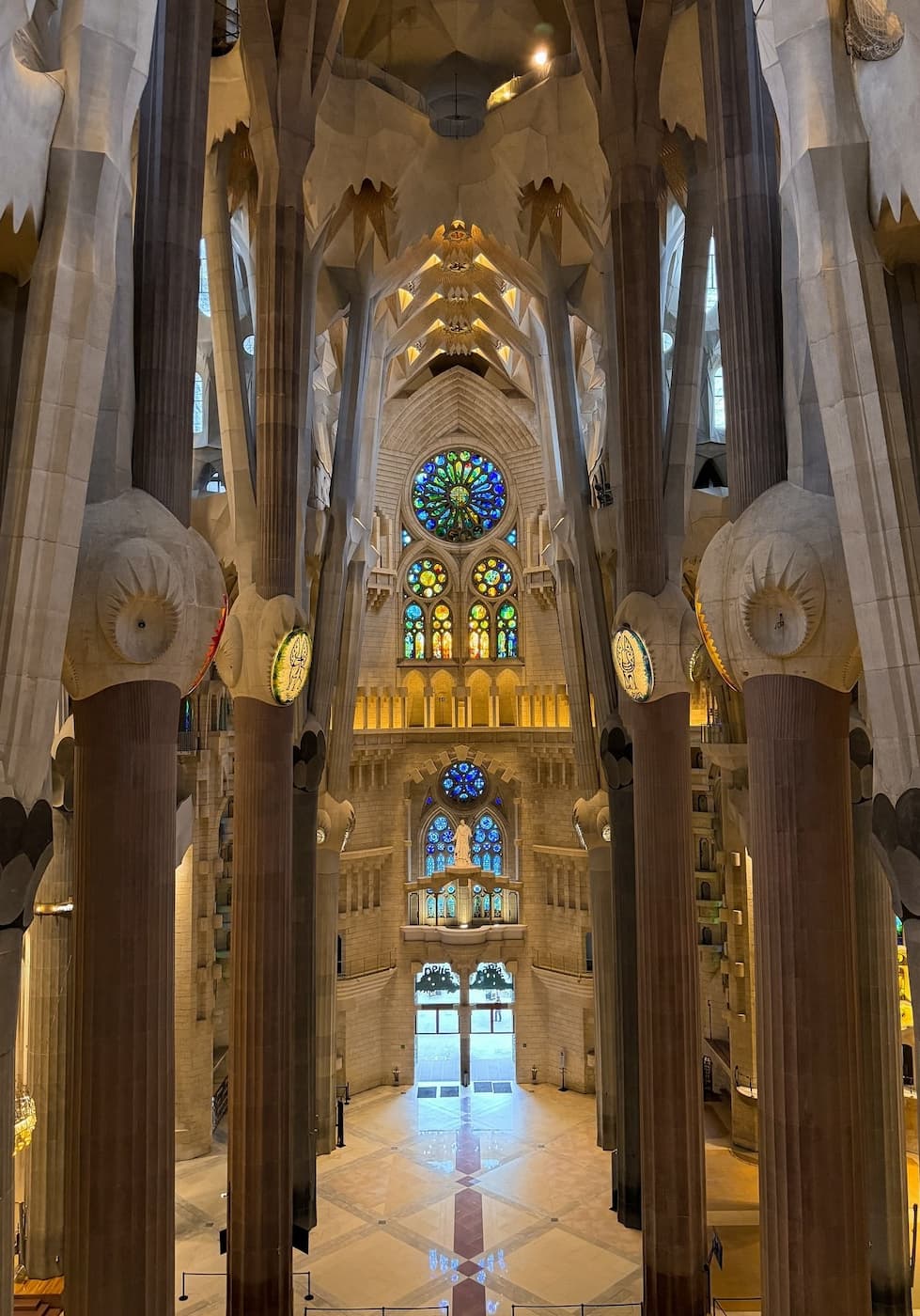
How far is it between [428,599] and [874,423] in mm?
18882

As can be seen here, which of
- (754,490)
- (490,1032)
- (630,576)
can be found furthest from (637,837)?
(490,1032)

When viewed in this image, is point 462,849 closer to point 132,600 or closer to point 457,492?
point 457,492

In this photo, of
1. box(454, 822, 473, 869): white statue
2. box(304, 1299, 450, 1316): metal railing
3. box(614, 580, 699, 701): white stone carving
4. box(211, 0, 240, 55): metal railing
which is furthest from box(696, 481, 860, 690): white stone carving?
box(454, 822, 473, 869): white statue

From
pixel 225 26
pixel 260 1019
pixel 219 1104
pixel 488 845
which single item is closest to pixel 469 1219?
pixel 260 1019

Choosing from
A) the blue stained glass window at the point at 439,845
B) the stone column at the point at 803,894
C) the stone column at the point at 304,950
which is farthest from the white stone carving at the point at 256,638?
the blue stained glass window at the point at 439,845

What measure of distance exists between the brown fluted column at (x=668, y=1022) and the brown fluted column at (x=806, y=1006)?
9.70 ft

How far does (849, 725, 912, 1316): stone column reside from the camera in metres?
9.57

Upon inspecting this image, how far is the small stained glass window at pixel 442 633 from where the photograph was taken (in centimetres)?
2289

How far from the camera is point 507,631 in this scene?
75.2 feet

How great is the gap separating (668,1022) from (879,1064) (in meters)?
2.89

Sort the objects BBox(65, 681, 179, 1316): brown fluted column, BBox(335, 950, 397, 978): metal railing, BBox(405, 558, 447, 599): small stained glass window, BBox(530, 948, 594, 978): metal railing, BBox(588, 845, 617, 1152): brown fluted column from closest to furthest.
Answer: BBox(65, 681, 179, 1316): brown fluted column → BBox(588, 845, 617, 1152): brown fluted column → BBox(530, 948, 594, 978): metal railing → BBox(335, 950, 397, 978): metal railing → BBox(405, 558, 447, 599): small stained glass window

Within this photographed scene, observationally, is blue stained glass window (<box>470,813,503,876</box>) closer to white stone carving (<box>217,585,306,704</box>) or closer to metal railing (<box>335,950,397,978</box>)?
metal railing (<box>335,950,397,978</box>)

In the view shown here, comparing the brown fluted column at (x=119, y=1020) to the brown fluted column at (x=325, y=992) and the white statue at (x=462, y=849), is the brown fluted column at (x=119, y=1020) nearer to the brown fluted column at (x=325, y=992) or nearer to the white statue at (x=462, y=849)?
the brown fluted column at (x=325, y=992)

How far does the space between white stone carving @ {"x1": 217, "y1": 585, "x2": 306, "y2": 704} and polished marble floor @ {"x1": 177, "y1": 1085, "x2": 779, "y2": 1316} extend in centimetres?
651
